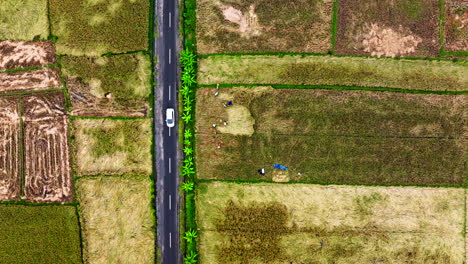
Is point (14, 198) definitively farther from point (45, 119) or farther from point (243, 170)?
point (243, 170)

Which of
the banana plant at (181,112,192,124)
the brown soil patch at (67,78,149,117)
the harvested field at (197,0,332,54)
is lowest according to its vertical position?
the banana plant at (181,112,192,124)

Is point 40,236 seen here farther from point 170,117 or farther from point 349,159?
point 349,159

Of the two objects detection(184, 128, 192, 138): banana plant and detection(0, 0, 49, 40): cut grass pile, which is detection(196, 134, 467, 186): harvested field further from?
detection(0, 0, 49, 40): cut grass pile

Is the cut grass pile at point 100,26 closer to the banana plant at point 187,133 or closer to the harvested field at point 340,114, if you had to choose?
the banana plant at point 187,133

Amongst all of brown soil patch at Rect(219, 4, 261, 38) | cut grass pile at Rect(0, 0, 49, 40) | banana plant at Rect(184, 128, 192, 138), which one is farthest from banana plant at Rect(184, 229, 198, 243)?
cut grass pile at Rect(0, 0, 49, 40)

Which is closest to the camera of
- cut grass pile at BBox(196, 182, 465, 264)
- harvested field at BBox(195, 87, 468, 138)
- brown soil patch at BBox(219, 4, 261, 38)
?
cut grass pile at BBox(196, 182, 465, 264)

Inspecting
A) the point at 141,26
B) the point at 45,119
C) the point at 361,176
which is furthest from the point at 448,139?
the point at 45,119
